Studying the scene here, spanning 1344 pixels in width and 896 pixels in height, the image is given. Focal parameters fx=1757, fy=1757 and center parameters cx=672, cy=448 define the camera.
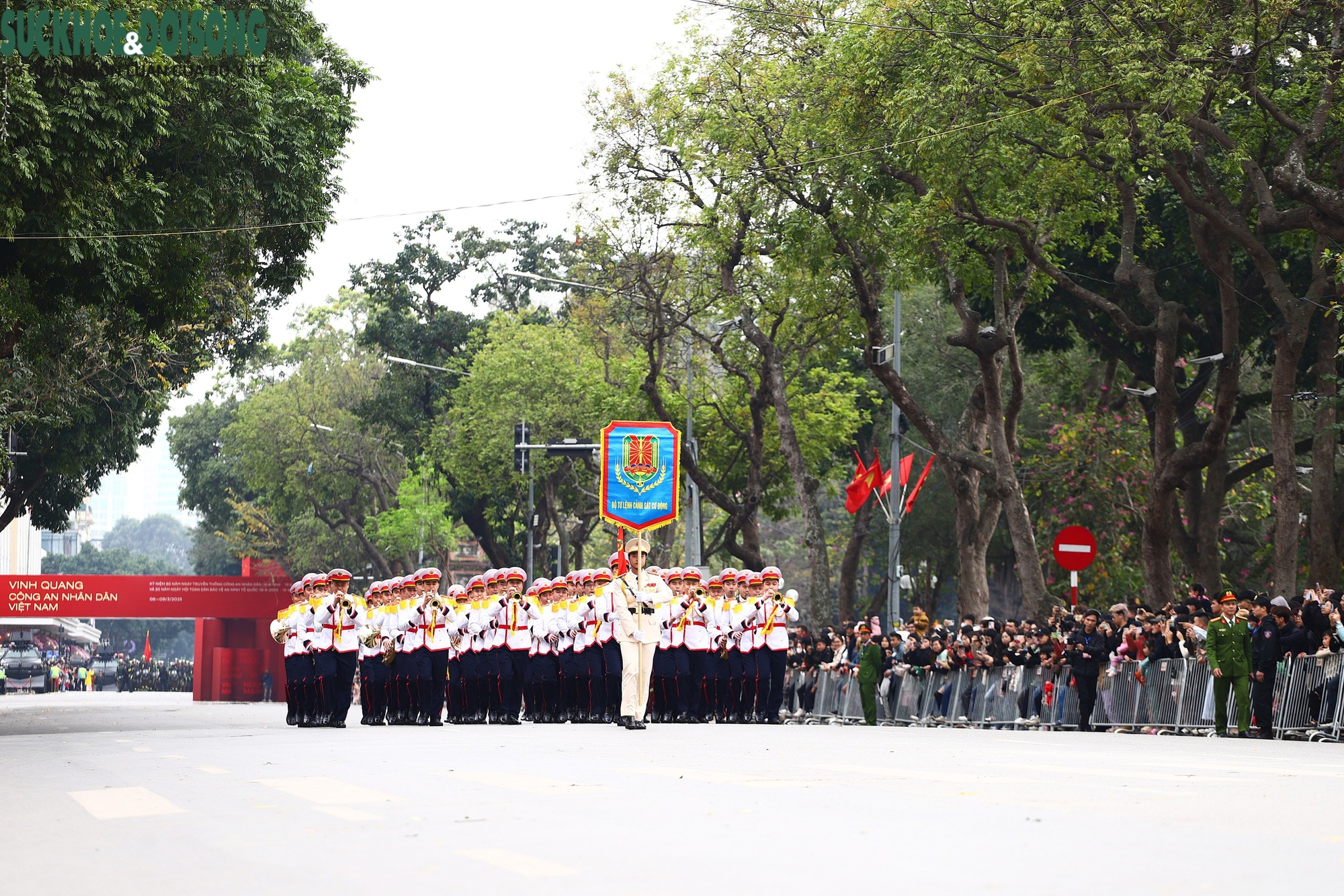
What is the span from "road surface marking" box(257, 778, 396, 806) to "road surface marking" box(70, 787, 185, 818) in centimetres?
73

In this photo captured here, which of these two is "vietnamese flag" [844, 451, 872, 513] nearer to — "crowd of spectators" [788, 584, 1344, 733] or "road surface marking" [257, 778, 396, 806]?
"crowd of spectators" [788, 584, 1344, 733]

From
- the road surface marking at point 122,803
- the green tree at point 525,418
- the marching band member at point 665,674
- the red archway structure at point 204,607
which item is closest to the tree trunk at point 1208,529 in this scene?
the marching band member at point 665,674

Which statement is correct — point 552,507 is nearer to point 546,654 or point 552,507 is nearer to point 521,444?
point 521,444

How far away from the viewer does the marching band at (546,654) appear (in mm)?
22594

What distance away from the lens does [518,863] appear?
6.76m

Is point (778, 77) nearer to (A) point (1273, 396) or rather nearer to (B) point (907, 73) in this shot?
(B) point (907, 73)

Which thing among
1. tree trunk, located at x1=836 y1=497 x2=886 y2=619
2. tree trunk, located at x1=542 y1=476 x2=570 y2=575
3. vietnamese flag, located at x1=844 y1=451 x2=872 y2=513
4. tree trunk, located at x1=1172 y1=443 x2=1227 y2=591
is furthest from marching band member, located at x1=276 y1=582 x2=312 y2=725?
tree trunk, located at x1=542 y1=476 x2=570 y2=575

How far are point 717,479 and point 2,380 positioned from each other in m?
22.6

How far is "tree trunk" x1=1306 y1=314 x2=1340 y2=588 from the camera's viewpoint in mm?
25516

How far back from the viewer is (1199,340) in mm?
32156

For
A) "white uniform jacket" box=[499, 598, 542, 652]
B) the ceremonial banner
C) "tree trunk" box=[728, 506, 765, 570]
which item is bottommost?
"white uniform jacket" box=[499, 598, 542, 652]

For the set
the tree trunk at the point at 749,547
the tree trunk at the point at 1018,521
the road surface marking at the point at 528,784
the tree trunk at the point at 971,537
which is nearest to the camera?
the road surface marking at the point at 528,784

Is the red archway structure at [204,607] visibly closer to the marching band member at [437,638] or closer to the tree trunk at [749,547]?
the tree trunk at [749,547]

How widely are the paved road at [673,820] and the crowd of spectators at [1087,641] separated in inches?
151
